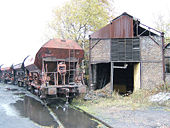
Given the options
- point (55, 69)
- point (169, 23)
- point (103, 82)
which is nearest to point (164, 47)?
point (103, 82)

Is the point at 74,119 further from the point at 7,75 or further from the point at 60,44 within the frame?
the point at 7,75

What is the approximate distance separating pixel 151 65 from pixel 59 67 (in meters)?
6.91

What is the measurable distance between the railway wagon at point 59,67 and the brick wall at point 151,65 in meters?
4.97

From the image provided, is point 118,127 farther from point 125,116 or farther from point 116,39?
point 116,39

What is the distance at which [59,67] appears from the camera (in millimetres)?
11195

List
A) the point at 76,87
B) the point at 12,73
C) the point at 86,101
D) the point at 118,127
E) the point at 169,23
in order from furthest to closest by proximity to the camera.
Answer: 1. the point at 169,23
2. the point at 12,73
3. the point at 86,101
4. the point at 76,87
5. the point at 118,127

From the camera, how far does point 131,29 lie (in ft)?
46.8

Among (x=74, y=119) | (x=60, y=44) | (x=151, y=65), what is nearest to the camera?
(x=74, y=119)

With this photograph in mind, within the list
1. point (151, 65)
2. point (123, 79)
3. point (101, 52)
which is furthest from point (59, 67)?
point (123, 79)

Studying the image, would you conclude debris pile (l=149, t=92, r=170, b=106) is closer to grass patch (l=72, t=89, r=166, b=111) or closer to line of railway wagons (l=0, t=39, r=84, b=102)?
grass patch (l=72, t=89, r=166, b=111)

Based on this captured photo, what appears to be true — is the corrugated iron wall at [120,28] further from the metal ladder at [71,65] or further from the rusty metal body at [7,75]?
the rusty metal body at [7,75]

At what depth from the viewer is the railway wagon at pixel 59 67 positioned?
35.0 feet

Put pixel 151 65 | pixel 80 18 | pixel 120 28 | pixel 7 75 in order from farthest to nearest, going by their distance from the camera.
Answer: pixel 7 75, pixel 80 18, pixel 120 28, pixel 151 65

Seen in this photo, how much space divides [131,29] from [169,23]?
54.8 feet
